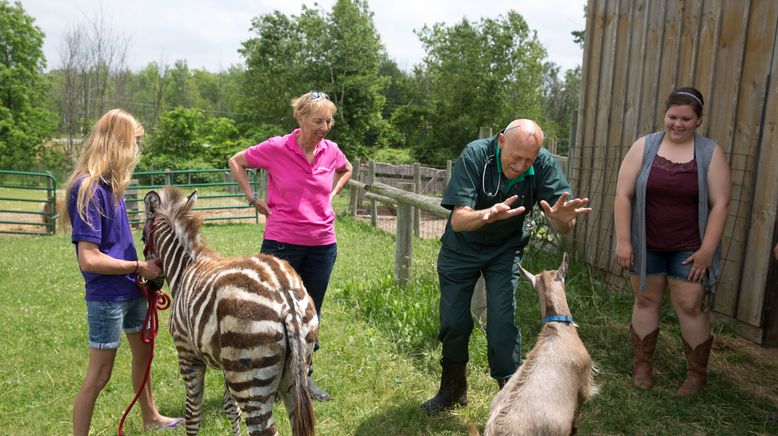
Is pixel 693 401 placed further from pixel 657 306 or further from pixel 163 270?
pixel 163 270

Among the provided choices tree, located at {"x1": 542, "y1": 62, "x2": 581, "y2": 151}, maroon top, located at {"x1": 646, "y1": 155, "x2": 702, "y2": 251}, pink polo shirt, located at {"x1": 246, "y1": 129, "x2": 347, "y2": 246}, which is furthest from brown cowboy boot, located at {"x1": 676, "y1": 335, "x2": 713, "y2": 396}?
tree, located at {"x1": 542, "y1": 62, "x2": 581, "y2": 151}

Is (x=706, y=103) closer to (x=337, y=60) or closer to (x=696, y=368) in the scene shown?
(x=696, y=368)

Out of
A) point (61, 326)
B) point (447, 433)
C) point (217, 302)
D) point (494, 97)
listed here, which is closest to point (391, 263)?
point (61, 326)

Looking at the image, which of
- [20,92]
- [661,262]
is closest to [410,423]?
[661,262]

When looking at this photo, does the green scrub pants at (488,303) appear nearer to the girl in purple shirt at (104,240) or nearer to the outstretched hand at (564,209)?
the outstretched hand at (564,209)

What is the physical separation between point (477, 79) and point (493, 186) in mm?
34697

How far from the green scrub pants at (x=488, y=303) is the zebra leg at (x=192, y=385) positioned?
5.49ft

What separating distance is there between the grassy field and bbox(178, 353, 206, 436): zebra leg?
39cm

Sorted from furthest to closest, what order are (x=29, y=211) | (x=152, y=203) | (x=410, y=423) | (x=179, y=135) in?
(x=179, y=135), (x=29, y=211), (x=410, y=423), (x=152, y=203)

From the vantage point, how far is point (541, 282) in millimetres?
3240

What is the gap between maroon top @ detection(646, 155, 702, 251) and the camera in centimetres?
393

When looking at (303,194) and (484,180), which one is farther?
(303,194)

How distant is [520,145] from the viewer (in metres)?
3.22

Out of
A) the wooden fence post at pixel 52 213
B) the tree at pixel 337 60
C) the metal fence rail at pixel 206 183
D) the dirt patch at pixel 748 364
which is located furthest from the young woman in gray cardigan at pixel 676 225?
the tree at pixel 337 60
